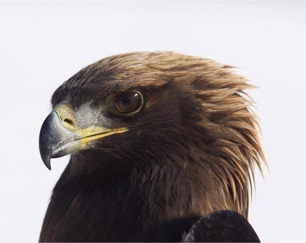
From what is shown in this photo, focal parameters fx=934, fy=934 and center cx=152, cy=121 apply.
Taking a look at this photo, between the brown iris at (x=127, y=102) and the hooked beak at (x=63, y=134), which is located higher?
the brown iris at (x=127, y=102)

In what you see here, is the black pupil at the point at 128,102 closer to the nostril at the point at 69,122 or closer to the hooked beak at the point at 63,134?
the hooked beak at the point at 63,134

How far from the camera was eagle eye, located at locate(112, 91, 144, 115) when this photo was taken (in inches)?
180

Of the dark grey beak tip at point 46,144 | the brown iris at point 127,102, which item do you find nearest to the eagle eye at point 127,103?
the brown iris at point 127,102

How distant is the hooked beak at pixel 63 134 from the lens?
4484mm

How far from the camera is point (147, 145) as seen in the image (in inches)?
183

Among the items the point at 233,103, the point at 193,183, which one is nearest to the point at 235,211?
the point at 193,183

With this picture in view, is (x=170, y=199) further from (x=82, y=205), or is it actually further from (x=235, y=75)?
(x=235, y=75)

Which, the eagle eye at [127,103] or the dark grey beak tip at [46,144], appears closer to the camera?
the dark grey beak tip at [46,144]

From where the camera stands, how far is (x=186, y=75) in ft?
15.4

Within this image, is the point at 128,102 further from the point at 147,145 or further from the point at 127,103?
the point at 147,145

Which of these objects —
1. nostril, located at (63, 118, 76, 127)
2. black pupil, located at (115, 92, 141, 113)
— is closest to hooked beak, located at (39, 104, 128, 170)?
nostril, located at (63, 118, 76, 127)

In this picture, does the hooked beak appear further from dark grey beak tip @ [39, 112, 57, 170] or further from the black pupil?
the black pupil

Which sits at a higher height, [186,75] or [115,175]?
[186,75]

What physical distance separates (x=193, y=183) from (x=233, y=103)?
46cm
